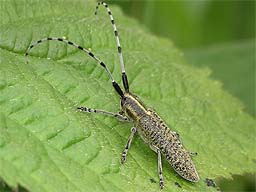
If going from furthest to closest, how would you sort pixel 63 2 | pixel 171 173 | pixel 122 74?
1. pixel 63 2
2. pixel 122 74
3. pixel 171 173

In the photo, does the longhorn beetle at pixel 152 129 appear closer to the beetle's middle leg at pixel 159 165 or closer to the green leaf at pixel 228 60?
the beetle's middle leg at pixel 159 165

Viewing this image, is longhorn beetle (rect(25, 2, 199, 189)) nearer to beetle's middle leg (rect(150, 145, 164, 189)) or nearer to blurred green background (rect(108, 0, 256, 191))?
beetle's middle leg (rect(150, 145, 164, 189))

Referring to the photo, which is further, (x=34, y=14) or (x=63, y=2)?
(x=63, y=2)

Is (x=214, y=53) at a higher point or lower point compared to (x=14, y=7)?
lower

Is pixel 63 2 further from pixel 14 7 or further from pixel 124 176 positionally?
pixel 124 176

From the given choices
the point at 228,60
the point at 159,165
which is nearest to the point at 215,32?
the point at 228,60

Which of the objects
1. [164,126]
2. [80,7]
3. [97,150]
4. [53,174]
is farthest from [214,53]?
[53,174]
